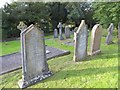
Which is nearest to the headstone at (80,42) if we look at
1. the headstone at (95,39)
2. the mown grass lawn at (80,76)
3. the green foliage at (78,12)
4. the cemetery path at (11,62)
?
the mown grass lawn at (80,76)

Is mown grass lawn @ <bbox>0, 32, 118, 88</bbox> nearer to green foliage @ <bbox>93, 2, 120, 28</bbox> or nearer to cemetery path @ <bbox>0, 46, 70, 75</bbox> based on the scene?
cemetery path @ <bbox>0, 46, 70, 75</bbox>

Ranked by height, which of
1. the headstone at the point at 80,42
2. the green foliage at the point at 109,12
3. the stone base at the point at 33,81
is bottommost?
the stone base at the point at 33,81

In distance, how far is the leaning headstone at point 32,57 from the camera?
6273 millimetres

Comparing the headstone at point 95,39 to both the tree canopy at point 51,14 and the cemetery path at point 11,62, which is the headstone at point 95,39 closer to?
the cemetery path at point 11,62

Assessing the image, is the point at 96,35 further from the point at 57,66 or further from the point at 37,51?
the point at 37,51

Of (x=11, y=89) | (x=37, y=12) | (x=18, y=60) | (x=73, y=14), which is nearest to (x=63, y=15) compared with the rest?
(x=73, y=14)

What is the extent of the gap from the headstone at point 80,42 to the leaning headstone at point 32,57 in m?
1.93

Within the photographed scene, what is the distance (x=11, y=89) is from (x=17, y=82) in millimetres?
428

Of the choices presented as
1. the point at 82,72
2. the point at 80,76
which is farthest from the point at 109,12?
the point at 80,76

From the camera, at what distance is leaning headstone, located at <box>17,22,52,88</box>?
6.27m

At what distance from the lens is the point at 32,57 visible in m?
6.50

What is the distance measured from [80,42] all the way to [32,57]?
268 centimetres

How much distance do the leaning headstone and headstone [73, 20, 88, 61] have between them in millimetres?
1929

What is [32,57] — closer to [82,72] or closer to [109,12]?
[82,72]
